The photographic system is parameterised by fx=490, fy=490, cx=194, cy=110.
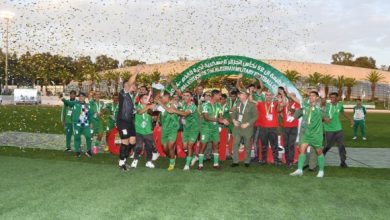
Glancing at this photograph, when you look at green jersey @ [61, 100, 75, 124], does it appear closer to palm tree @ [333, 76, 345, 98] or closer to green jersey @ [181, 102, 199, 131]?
green jersey @ [181, 102, 199, 131]

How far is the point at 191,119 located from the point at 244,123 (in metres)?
1.43

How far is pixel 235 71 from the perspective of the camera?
1365cm

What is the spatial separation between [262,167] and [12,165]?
5.55 metres

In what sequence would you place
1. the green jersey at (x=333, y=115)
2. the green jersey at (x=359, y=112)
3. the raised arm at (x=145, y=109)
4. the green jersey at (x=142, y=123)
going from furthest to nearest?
the green jersey at (x=359, y=112)
the green jersey at (x=333, y=115)
the green jersey at (x=142, y=123)
the raised arm at (x=145, y=109)

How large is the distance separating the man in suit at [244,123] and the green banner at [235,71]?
194 centimetres

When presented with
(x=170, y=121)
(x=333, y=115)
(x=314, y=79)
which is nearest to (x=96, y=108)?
(x=170, y=121)

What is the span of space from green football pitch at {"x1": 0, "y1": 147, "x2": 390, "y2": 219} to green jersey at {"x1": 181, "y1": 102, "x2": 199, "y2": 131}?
1118 millimetres

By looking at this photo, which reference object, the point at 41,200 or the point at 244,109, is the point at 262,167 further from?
the point at 41,200

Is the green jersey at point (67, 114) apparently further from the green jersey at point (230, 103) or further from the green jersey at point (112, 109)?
the green jersey at point (230, 103)

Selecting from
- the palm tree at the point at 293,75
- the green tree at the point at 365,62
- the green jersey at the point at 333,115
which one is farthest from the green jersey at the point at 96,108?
the green tree at the point at 365,62

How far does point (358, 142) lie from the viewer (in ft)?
61.8

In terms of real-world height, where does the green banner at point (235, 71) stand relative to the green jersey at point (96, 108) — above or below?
above

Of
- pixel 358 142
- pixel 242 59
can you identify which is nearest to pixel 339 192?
pixel 242 59

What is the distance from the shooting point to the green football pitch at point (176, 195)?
20.9 ft
